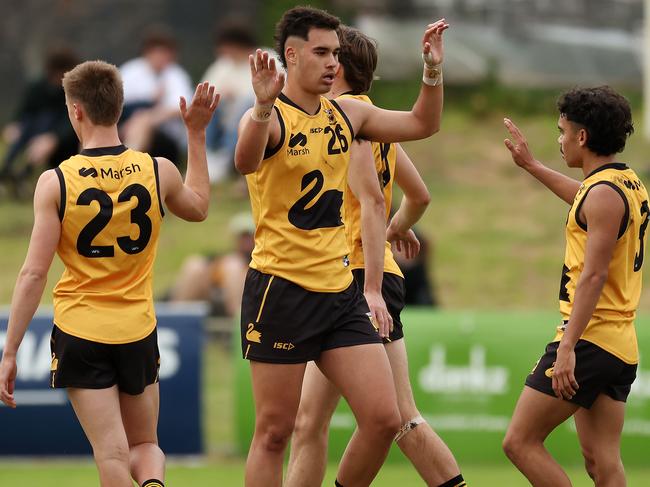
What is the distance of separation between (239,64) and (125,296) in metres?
9.81

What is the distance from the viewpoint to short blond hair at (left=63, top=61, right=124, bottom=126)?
5879mm

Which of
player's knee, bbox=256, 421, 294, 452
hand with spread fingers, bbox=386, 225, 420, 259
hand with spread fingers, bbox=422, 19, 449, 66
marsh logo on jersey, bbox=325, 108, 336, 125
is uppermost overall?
hand with spread fingers, bbox=422, 19, 449, 66

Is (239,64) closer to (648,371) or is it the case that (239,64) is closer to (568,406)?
(648,371)

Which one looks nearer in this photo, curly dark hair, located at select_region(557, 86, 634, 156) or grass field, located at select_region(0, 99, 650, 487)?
curly dark hair, located at select_region(557, 86, 634, 156)

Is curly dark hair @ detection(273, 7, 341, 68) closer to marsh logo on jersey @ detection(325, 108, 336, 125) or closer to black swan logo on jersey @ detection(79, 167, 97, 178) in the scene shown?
marsh logo on jersey @ detection(325, 108, 336, 125)

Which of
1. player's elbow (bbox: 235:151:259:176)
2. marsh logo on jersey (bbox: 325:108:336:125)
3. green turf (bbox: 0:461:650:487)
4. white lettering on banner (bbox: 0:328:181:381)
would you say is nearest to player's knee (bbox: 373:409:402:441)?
player's elbow (bbox: 235:151:259:176)

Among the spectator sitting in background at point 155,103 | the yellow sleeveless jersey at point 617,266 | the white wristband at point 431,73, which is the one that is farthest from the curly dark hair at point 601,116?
the spectator sitting in background at point 155,103

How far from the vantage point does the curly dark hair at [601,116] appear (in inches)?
240

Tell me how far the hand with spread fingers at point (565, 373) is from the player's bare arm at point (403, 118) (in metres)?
1.22

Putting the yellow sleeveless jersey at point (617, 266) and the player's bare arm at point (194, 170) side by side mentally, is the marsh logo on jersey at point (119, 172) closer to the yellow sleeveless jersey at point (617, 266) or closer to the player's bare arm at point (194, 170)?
the player's bare arm at point (194, 170)

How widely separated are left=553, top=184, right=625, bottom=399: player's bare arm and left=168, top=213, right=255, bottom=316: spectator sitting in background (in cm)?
652

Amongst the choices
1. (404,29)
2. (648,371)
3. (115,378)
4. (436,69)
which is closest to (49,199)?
(115,378)

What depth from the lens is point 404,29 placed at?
17688mm

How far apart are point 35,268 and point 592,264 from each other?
2.46 m
